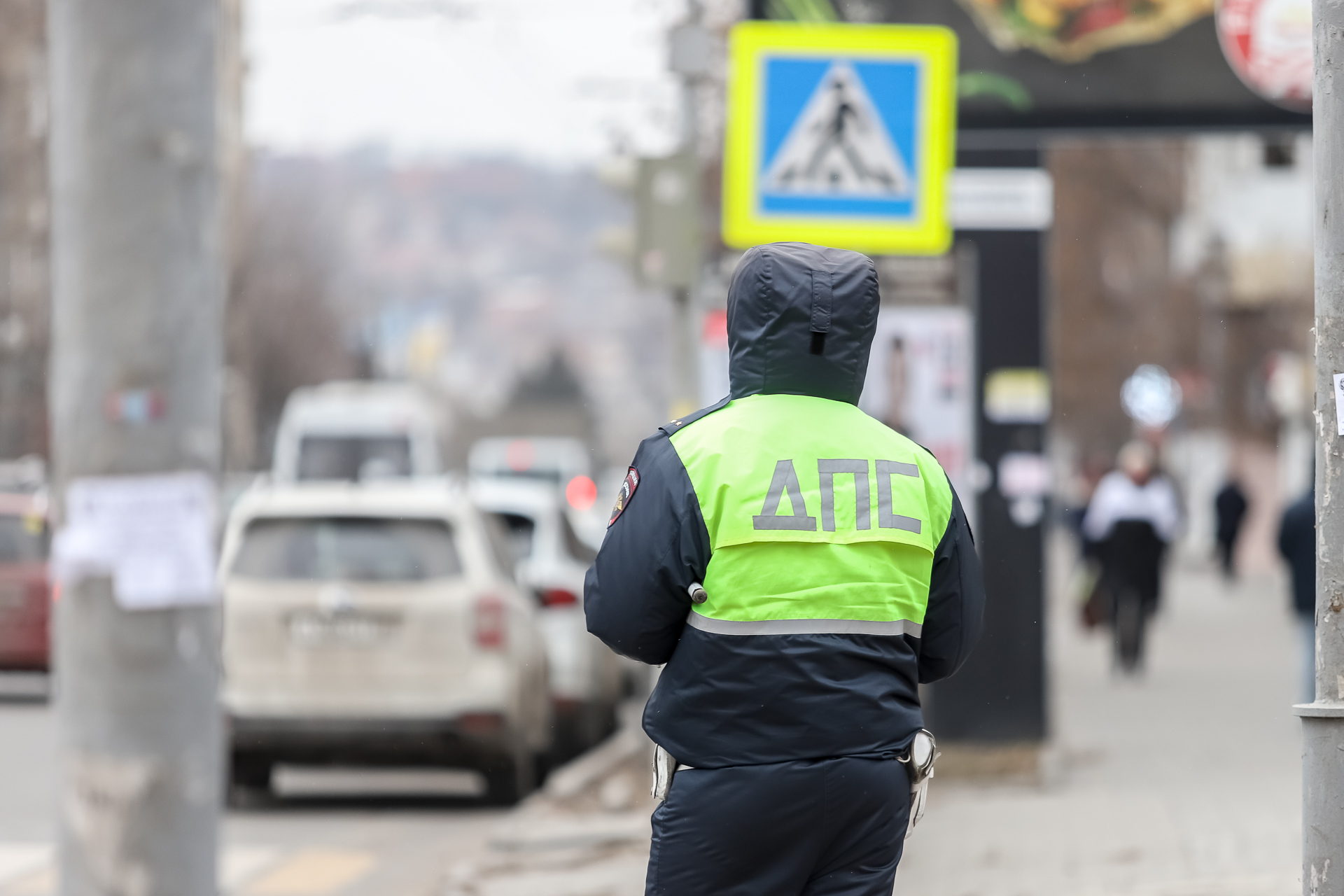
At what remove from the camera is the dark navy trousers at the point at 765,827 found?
3.79 meters

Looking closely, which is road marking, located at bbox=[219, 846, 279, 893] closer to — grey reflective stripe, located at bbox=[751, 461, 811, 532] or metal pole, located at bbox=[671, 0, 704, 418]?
metal pole, located at bbox=[671, 0, 704, 418]

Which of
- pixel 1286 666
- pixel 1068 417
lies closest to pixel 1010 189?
pixel 1286 666

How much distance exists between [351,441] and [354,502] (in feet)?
65.9

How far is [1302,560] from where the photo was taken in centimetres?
1187

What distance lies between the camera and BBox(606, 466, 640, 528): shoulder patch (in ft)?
12.8

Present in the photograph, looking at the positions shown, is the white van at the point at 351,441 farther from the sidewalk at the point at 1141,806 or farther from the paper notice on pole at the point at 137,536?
the paper notice on pole at the point at 137,536

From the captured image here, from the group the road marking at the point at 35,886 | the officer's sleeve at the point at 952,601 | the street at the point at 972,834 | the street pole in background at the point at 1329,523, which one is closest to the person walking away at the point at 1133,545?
the street at the point at 972,834

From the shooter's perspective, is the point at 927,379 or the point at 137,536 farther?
the point at 927,379

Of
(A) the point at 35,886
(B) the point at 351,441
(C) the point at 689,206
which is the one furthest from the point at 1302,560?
(B) the point at 351,441

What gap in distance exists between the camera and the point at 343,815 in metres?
10.6

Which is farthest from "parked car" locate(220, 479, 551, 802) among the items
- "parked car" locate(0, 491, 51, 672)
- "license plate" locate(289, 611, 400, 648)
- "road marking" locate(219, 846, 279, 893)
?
"parked car" locate(0, 491, 51, 672)

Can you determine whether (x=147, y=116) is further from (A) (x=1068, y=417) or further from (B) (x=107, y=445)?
(A) (x=1068, y=417)

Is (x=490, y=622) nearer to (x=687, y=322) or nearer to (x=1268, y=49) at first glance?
(x=687, y=322)

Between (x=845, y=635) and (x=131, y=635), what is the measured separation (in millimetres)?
2043
